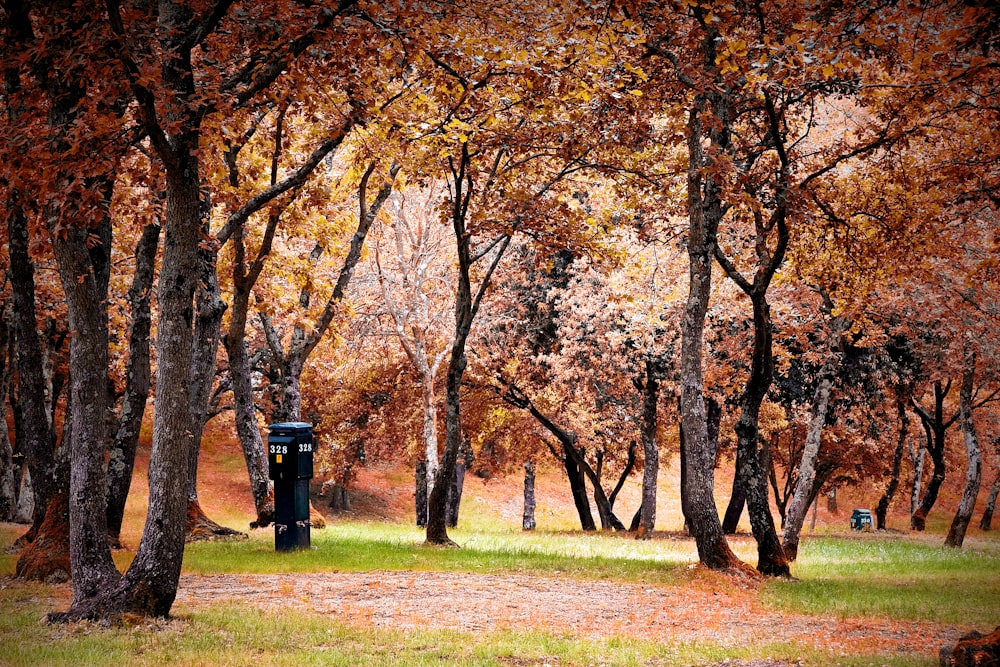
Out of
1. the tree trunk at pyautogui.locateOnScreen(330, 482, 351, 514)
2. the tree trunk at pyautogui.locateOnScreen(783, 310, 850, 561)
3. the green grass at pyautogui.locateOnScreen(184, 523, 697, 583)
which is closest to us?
the green grass at pyautogui.locateOnScreen(184, 523, 697, 583)

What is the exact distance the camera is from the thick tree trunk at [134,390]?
47.2ft

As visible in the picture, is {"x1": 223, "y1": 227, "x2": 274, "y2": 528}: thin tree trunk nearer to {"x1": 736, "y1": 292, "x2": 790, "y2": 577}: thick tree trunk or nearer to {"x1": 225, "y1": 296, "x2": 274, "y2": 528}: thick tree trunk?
{"x1": 225, "y1": 296, "x2": 274, "y2": 528}: thick tree trunk

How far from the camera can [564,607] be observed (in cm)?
1031

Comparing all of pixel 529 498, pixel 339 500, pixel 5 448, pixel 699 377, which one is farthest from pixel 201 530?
pixel 339 500

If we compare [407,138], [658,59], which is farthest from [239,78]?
[658,59]

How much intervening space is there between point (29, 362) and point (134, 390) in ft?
5.85

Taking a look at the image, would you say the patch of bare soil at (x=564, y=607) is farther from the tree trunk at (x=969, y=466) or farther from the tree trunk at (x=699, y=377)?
the tree trunk at (x=969, y=466)

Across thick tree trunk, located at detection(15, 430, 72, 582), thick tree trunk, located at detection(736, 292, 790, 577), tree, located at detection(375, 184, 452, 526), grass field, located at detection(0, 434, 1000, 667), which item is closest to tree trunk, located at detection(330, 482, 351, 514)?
tree, located at detection(375, 184, 452, 526)

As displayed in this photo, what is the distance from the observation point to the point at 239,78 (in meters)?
9.78

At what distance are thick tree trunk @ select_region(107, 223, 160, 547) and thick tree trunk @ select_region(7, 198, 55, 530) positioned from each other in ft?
4.27

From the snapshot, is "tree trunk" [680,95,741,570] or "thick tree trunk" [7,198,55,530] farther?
"tree trunk" [680,95,741,570]

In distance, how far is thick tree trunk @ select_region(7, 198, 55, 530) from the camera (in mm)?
12750

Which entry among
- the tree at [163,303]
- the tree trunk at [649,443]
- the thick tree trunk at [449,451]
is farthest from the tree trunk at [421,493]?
the tree at [163,303]

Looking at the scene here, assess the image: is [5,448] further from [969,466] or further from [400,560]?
[969,466]
